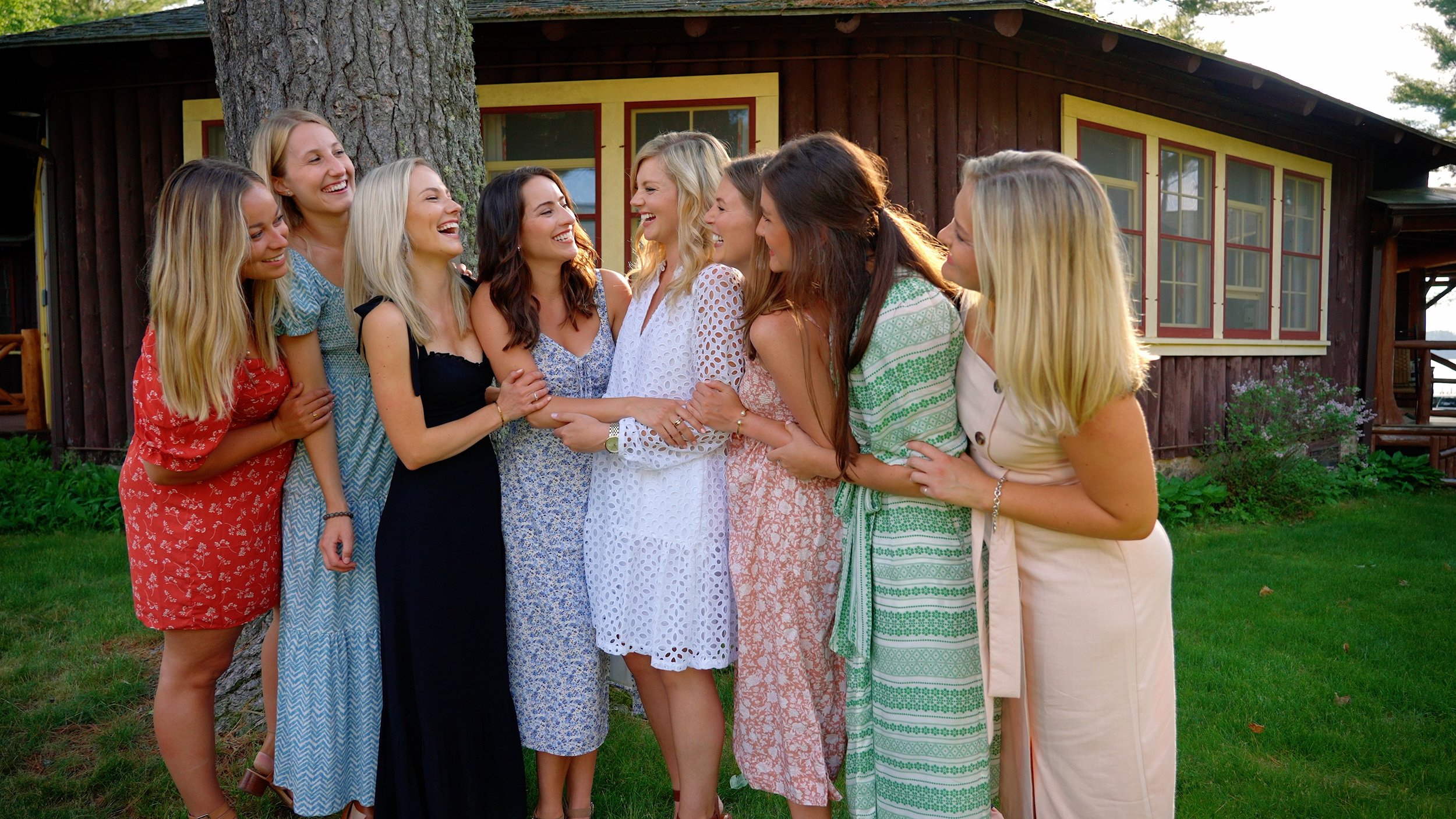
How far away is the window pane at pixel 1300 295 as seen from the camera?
35.0 ft

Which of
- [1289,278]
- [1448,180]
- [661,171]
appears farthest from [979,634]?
[1448,180]

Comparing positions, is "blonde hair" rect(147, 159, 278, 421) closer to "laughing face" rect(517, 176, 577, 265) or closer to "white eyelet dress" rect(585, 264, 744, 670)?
"laughing face" rect(517, 176, 577, 265)

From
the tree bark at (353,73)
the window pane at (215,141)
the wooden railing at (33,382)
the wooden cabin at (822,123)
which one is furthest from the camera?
the wooden railing at (33,382)

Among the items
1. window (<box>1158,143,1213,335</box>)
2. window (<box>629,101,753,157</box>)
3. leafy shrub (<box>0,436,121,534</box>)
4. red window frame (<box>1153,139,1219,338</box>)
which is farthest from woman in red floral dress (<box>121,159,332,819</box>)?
window (<box>1158,143,1213,335</box>)

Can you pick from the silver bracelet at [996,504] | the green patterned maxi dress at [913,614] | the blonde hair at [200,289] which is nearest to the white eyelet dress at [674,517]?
the green patterned maxi dress at [913,614]

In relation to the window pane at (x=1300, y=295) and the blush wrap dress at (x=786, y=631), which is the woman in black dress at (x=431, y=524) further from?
the window pane at (x=1300, y=295)

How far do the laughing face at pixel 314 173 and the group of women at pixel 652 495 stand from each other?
12 millimetres

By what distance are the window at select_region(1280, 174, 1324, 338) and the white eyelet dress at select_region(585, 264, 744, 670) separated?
1036 cm

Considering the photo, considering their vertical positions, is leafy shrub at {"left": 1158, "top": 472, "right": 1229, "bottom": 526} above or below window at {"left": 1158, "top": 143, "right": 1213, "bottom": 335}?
below

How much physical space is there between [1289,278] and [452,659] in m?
11.2

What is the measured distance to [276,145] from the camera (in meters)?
2.79

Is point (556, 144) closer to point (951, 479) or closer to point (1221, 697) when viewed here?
point (1221, 697)

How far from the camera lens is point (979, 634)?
80.0 inches

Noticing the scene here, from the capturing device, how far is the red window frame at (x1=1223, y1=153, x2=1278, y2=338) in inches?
385
